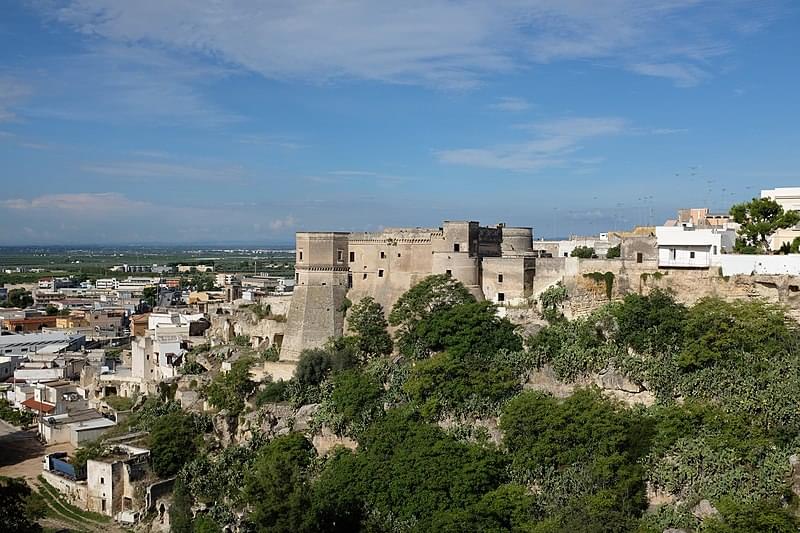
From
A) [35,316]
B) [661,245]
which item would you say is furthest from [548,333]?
[35,316]

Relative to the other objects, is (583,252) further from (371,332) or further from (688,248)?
(371,332)

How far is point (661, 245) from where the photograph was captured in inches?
1216

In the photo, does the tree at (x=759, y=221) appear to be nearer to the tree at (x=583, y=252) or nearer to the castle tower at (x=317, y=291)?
the tree at (x=583, y=252)

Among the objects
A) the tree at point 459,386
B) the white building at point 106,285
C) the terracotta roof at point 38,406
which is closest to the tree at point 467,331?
the tree at point 459,386

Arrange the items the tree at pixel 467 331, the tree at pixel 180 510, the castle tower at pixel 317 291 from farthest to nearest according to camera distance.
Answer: the castle tower at pixel 317 291 < the tree at pixel 467 331 < the tree at pixel 180 510

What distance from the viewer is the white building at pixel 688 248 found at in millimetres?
29828

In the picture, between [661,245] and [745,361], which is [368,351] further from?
[745,361]

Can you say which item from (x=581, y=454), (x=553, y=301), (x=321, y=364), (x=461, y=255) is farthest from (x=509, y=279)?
(x=581, y=454)

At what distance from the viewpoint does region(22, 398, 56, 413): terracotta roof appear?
41188mm

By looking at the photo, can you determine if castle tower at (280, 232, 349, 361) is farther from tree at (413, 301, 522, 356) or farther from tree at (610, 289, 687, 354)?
tree at (610, 289, 687, 354)

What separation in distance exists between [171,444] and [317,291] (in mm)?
9287

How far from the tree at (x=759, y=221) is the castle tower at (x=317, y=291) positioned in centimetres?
1723

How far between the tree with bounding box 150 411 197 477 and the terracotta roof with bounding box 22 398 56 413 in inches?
482

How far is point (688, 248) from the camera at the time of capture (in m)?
30.3
